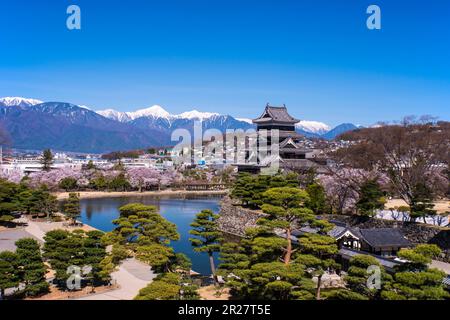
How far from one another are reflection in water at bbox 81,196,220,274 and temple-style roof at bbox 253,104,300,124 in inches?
386

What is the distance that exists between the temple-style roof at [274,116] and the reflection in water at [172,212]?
980cm

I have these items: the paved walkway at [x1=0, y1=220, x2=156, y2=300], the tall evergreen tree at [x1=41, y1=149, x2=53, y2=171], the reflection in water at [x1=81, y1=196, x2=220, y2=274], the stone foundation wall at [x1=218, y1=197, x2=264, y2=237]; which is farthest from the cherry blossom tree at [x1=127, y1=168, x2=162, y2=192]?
the paved walkway at [x1=0, y1=220, x2=156, y2=300]

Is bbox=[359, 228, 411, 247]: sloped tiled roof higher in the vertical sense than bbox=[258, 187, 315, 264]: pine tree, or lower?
lower

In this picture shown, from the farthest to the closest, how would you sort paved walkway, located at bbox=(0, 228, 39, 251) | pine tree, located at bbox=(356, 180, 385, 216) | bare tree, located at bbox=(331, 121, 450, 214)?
bare tree, located at bbox=(331, 121, 450, 214)
pine tree, located at bbox=(356, 180, 385, 216)
paved walkway, located at bbox=(0, 228, 39, 251)

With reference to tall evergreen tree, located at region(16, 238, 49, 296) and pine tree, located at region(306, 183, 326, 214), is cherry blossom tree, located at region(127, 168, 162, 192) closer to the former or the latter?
pine tree, located at region(306, 183, 326, 214)

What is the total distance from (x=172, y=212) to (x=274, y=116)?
→ 1333 cm

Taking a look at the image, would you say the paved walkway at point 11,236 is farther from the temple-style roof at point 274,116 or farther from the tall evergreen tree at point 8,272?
the temple-style roof at point 274,116

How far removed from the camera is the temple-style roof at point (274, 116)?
37.4 meters

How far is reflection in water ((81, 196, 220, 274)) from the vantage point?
69.2 feet

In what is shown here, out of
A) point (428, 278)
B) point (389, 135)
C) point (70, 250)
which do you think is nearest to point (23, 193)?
point (70, 250)

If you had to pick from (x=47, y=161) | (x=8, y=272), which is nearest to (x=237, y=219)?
(x=8, y=272)

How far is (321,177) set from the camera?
117 feet

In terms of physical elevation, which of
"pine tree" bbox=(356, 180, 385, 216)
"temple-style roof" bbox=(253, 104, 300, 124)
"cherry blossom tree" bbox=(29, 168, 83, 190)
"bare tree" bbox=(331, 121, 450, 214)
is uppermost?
"temple-style roof" bbox=(253, 104, 300, 124)
